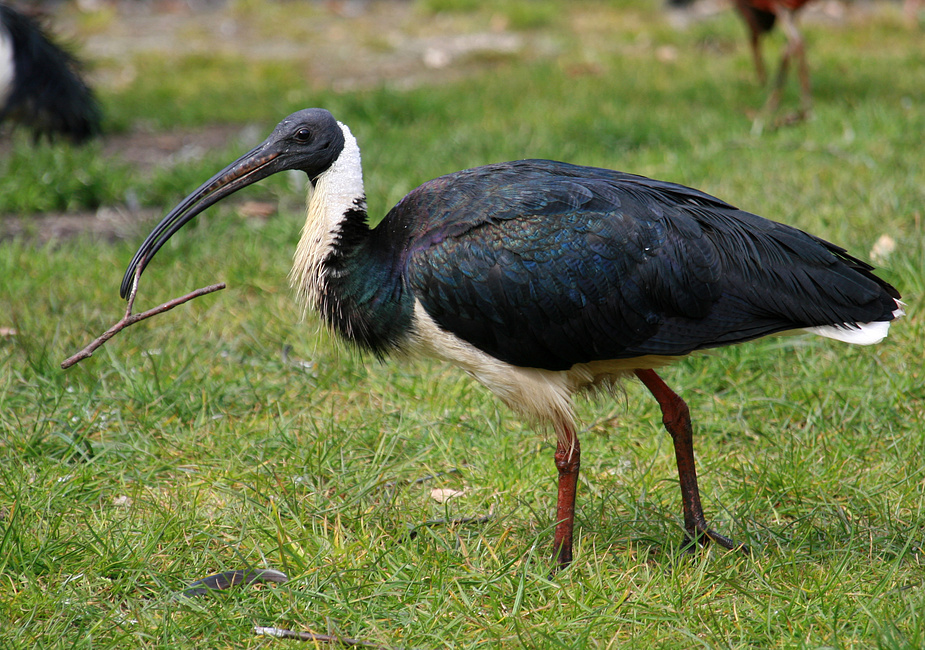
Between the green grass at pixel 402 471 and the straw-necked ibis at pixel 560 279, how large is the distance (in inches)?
13.8

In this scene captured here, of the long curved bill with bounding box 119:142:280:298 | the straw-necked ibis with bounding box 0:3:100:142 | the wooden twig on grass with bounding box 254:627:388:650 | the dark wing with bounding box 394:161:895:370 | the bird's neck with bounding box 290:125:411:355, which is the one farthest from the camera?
the straw-necked ibis with bounding box 0:3:100:142

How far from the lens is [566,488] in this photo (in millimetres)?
3062

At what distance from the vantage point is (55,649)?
2.53 metres

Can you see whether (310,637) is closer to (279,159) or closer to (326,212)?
(326,212)

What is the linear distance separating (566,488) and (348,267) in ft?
3.19

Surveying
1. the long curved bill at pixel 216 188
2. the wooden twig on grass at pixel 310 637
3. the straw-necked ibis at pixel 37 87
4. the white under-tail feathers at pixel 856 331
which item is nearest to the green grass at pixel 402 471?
the wooden twig on grass at pixel 310 637

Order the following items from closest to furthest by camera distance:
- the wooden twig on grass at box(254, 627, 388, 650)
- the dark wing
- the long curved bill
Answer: the wooden twig on grass at box(254, 627, 388, 650) → the dark wing → the long curved bill

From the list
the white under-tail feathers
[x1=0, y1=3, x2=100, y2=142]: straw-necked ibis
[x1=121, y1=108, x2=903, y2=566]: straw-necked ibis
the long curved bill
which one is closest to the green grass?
[x1=121, y1=108, x2=903, y2=566]: straw-necked ibis

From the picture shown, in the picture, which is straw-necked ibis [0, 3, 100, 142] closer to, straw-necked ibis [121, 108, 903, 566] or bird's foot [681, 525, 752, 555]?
straw-necked ibis [121, 108, 903, 566]

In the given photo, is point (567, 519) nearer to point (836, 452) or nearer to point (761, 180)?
Result: point (836, 452)

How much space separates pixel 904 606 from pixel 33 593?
241 cm

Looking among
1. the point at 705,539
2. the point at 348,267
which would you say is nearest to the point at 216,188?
the point at 348,267

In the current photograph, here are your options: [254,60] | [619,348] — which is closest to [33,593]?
[619,348]

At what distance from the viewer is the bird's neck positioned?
3.02 meters
